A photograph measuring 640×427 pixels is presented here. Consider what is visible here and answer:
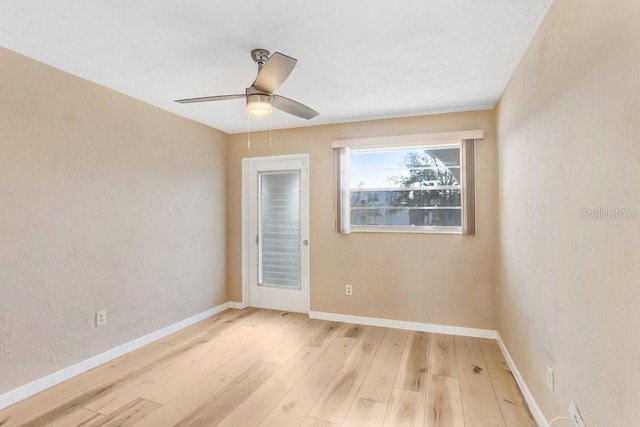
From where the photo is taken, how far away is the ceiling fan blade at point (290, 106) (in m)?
2.24

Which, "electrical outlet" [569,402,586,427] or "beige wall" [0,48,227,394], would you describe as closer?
"electrical outlet" [569,402,586,427]

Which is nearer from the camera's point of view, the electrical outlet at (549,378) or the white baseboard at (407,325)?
the electrical outlet at (549,378)

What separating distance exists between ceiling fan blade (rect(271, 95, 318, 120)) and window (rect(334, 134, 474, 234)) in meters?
1.31

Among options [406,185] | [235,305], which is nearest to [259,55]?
[406,185]

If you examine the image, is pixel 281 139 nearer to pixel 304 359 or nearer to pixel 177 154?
pixel 177 154

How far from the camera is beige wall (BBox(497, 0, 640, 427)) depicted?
1066mm

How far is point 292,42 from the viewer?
204 centimetres

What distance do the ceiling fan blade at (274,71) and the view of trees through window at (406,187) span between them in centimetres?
198

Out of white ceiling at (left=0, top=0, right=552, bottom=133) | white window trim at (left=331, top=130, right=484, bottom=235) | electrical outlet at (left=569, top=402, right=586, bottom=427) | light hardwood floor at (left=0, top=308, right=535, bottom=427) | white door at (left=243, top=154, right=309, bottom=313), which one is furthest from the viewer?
white door at (left=243, top=154, right=309, bottom=313)

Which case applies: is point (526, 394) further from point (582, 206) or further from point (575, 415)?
point (582, 206)

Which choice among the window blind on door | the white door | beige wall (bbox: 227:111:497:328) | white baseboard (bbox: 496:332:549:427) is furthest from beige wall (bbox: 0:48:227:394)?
white baseboard (bbox: 496:332:549:427)

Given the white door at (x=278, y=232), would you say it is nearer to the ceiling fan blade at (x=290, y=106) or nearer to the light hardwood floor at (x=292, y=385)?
the light hardwood floor at (x=292, y=385)

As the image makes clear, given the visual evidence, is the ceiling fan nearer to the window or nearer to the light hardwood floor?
the window

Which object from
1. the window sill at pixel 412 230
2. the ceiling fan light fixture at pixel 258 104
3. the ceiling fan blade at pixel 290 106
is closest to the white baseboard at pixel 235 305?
the window sill at pixel 412 230
